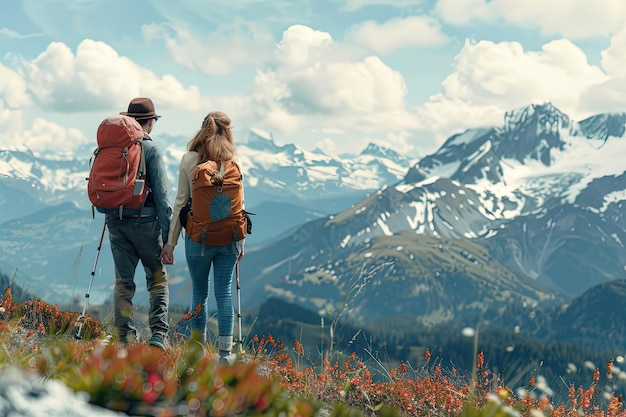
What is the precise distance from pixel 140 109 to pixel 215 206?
5.86 feet

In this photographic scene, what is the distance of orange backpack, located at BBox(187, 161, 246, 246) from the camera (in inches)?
294

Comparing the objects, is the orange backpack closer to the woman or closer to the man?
the woman

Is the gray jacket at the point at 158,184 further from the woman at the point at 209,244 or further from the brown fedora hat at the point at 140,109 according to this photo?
the brown fedora hat at the point at 140,109

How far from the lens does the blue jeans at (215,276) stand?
25.3 ft

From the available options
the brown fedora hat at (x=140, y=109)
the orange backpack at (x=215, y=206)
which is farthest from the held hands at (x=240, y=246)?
the brown fedora hat at (x=140, y=109)

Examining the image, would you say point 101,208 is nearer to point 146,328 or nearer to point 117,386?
point 146,328

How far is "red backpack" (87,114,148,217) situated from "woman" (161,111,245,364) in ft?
1.88

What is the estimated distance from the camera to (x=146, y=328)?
345 inches

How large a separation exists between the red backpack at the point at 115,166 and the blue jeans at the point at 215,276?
91cm

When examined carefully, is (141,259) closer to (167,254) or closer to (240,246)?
(167,254)

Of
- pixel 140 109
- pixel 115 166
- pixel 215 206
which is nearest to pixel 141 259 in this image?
pixel 115 166

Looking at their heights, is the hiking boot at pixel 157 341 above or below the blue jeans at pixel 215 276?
below

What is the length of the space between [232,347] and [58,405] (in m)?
5.12

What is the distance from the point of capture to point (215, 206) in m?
7.46
